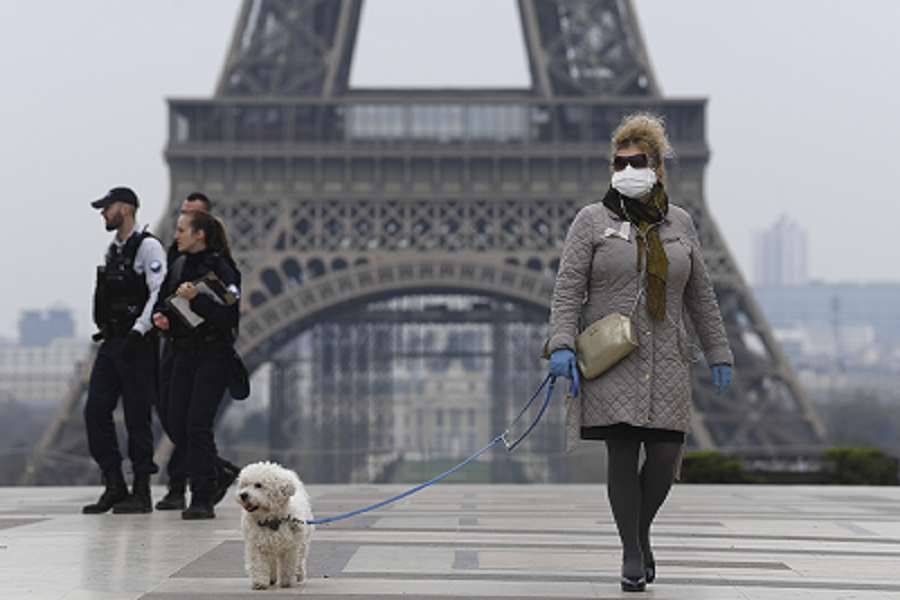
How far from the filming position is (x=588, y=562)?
598 centimetres

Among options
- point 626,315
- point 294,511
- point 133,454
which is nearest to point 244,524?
point 294,511

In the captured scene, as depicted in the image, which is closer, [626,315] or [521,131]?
[626,315]

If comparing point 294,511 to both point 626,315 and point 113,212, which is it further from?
point 113,212

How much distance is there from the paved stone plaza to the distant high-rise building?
14030 centimetres

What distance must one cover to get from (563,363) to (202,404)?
139 inches

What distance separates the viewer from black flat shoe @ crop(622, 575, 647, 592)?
16.4 ft

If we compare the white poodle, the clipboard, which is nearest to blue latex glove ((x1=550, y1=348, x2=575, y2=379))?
the white poodle

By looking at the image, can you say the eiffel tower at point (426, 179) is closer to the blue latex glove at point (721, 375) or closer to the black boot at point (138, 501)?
the black boot at point (138, 501)

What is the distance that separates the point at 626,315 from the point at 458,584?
131 centimetres

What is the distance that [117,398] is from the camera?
860 cm

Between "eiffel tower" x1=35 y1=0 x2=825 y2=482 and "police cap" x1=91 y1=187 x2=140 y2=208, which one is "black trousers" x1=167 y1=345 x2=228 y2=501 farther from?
"eiffel tower" x1=35 y1=0 x2=825 y2=482

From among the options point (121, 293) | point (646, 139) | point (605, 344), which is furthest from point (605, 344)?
point (121, 293)

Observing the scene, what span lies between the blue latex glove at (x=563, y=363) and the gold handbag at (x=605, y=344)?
9 centimetres

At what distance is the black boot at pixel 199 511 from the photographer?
793 cm
